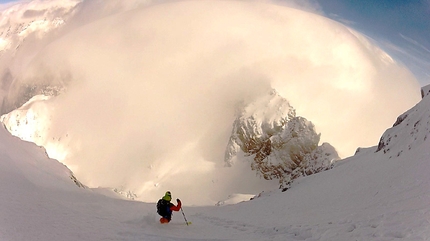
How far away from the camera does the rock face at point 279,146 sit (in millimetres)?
70438

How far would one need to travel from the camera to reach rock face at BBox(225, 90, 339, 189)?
231 ft

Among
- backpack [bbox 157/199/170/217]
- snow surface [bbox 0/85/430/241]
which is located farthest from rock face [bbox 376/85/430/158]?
backpack [bbox 157/199/170/217]

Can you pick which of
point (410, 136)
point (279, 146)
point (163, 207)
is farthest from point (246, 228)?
point (279, 146)

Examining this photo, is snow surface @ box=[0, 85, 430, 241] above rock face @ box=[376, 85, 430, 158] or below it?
above

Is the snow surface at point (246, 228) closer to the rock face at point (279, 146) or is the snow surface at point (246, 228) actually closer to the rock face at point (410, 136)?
the rock face at point (410, 136)

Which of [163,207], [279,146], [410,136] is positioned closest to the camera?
[163,207]

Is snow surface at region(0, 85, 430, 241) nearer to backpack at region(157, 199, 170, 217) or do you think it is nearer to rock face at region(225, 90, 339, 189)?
backpack at region(157, 199, 170, 217)

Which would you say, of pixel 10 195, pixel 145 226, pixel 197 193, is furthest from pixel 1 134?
pixel 197 193

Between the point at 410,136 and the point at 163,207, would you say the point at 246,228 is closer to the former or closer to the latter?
the point at 163,207

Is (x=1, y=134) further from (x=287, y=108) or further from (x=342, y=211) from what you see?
(x=287, y=108)

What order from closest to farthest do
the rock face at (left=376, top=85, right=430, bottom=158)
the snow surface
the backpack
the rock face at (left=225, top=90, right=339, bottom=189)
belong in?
the snow surface, the backpack, the rock face at (left=376, top=85, right=430, bottom=158), the rock face at (left=225, top=90, right=339, bottom=189)

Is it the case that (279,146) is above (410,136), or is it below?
below

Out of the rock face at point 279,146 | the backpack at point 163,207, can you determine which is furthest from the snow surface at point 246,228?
the rock face at point 279,146

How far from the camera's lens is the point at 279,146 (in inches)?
3447
